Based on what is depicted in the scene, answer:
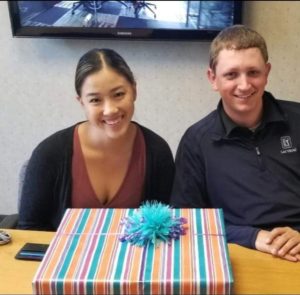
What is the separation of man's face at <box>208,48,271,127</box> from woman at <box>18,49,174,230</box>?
268 millimetres

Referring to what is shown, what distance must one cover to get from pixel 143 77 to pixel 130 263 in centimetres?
145

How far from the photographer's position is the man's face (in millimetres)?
1298

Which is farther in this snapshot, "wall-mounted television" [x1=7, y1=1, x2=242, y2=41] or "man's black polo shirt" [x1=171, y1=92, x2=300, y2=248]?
"wall-mounted television" [x1=7, y1=1, x2=242, y2=41]

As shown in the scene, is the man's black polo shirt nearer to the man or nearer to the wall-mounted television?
the man

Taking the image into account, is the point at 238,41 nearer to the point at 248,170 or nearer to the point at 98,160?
the point at 248,170

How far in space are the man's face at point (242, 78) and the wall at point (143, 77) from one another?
0.78 meters

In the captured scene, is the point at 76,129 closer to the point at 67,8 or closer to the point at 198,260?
the point at 198,260

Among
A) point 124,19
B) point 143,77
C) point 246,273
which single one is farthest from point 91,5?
point 246,273

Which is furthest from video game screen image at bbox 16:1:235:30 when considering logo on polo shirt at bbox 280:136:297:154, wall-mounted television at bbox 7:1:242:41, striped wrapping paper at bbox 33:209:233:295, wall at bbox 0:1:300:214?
striped wrapping paper at bbox 33:209:233:295

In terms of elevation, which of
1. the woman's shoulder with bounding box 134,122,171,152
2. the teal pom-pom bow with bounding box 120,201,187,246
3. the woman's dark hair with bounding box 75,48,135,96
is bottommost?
the teal pom-pom bow with bounding box 120,201,187,246

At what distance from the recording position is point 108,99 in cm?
123

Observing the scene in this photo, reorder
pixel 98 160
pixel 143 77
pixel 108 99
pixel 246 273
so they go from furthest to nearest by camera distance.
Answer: pixel 143 77, pixel 98 160, pixel 108 99, pixel 246 273

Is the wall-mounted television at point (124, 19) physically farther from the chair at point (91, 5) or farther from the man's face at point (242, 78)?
the man's face at point (242, 78)

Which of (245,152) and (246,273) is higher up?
(245,152)
